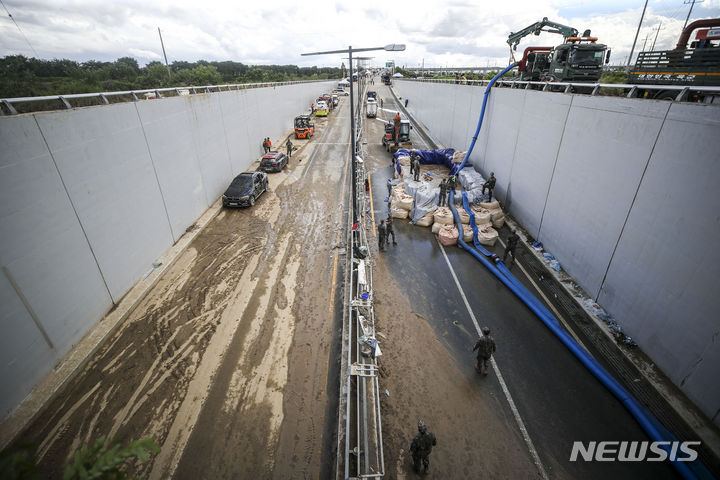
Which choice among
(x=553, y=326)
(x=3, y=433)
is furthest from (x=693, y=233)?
(x=3, y=433)

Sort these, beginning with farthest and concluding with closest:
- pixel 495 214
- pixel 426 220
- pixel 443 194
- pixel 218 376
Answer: pixel 443 194, pixel 426 220, pixel 495 214, pixel 218 376

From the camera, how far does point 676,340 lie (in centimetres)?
652

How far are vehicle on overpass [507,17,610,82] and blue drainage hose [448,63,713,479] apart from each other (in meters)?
7.67

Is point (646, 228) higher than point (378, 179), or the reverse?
point (646, 228)

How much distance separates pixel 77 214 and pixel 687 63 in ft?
58.6

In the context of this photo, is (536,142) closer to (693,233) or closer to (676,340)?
A: (693,233)

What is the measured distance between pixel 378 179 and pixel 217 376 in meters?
15.3

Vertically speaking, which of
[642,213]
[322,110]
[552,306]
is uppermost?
[642,213]

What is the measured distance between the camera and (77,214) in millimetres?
7801

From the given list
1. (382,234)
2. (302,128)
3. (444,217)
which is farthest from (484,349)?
(302,128)

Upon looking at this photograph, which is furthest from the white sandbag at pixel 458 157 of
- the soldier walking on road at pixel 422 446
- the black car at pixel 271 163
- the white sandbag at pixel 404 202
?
the soldier walking on road at pixel 422 446

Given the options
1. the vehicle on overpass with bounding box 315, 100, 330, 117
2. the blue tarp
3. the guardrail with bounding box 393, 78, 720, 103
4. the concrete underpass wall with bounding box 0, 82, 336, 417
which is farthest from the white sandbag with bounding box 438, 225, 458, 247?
the vehicle on overpass with bounding box 315, 100, 330, 117

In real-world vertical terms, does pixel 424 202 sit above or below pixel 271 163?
below

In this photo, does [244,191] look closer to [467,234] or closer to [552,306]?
[467,234]
